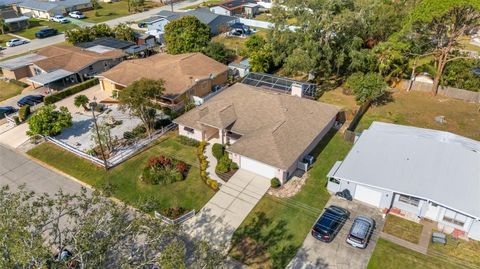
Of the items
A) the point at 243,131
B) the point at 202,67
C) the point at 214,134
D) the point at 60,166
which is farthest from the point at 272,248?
the point at 202,67

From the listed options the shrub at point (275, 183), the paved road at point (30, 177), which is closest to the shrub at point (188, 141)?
the shrub at point (275, 183)

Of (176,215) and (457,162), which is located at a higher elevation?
(457,162)

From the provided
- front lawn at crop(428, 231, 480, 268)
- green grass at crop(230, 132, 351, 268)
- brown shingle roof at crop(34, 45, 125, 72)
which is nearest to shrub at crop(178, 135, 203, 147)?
green grass at crop(230, 132, 351, 268)

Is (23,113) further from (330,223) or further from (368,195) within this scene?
(368,195)

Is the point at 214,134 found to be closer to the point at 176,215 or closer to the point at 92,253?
the point at 176,215

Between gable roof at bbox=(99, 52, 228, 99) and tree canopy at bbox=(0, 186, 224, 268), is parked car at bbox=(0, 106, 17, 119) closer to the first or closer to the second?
gable roof at bbox=(99, 52, 228, 99)

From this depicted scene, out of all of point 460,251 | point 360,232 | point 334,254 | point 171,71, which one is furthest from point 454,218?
point 171,71
